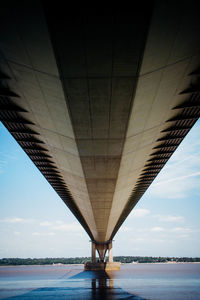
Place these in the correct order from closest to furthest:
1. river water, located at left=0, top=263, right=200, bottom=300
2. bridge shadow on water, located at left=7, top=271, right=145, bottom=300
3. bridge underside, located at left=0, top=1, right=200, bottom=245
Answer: bridge underside, located at left=0, top=1, right=200, bottom=245, bridge shadow on water, located at left=7, top=271, right=145, bottom=300, river water, located at left=0, top=263, right=200, bottom=300

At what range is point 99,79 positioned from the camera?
781 cm

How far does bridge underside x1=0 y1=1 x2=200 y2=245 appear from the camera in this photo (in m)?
5.89

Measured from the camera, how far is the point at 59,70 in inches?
291

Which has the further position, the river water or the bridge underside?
the river water

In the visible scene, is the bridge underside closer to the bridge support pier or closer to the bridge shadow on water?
the bridge shadow on water

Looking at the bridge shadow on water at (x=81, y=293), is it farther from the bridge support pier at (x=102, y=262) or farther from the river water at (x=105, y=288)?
the bridge support pier at (x=102, y=262)

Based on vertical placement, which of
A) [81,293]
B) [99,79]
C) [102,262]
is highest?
[102,262]

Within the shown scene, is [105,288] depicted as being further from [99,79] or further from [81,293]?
[99,79]

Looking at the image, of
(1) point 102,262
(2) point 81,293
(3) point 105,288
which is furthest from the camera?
(1) point 102,262

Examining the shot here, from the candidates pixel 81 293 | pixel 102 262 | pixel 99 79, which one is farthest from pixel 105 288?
pixel 102 262

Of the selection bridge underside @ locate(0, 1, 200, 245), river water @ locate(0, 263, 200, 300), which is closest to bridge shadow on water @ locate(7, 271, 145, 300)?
river water @ locate(0, 263, 200, 300)

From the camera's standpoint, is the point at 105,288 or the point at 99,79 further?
the point at 105,288

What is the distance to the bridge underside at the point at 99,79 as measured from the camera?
19.3 ft

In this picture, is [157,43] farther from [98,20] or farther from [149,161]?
[149,161]
